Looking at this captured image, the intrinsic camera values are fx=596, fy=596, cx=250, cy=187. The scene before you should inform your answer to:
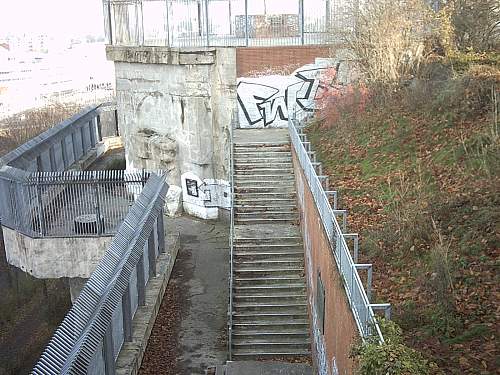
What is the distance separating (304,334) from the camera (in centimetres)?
1459

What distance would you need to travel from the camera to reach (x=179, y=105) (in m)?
22.8

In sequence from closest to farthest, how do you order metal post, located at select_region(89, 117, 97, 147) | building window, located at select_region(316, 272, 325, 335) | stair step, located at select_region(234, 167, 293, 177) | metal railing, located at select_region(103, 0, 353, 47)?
building window, located at select_region(316, 272, 325, 335) → stair step, located at select_region(234, 167, 293, 177) → metal railing, located at select_region(103, 0, 353, 47) → metal post, located at select_region(89, 117, 97, 147)

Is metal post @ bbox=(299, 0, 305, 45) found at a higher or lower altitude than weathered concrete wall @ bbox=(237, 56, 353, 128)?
higher

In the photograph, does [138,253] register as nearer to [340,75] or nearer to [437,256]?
[437,256]

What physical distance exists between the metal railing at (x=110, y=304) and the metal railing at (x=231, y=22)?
27.4 ft

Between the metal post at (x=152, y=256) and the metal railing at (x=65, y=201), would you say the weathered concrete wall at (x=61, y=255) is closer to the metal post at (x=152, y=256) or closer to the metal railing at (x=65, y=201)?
the metal railing at (x=65, y=201)

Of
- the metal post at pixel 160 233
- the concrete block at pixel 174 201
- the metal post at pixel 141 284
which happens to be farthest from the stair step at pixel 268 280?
the concrete block at pixel 174 201

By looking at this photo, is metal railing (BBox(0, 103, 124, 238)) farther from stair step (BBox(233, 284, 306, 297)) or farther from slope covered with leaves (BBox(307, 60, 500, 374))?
slope covered with leaves (BBox(307, 60, 500, 374))

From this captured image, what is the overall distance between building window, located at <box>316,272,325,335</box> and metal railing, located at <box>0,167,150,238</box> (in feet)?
20.1

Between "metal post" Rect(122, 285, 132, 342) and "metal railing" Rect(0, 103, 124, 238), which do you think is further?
"metal railing" Rect(0, 103, 124, 238)

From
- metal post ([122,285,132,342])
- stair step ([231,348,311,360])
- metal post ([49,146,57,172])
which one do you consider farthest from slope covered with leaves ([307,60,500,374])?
metal post ([49,146,57,172])

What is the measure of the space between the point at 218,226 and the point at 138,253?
9.95 m

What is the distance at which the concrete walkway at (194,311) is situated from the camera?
13.7m

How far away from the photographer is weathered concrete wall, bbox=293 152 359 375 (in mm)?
8758
